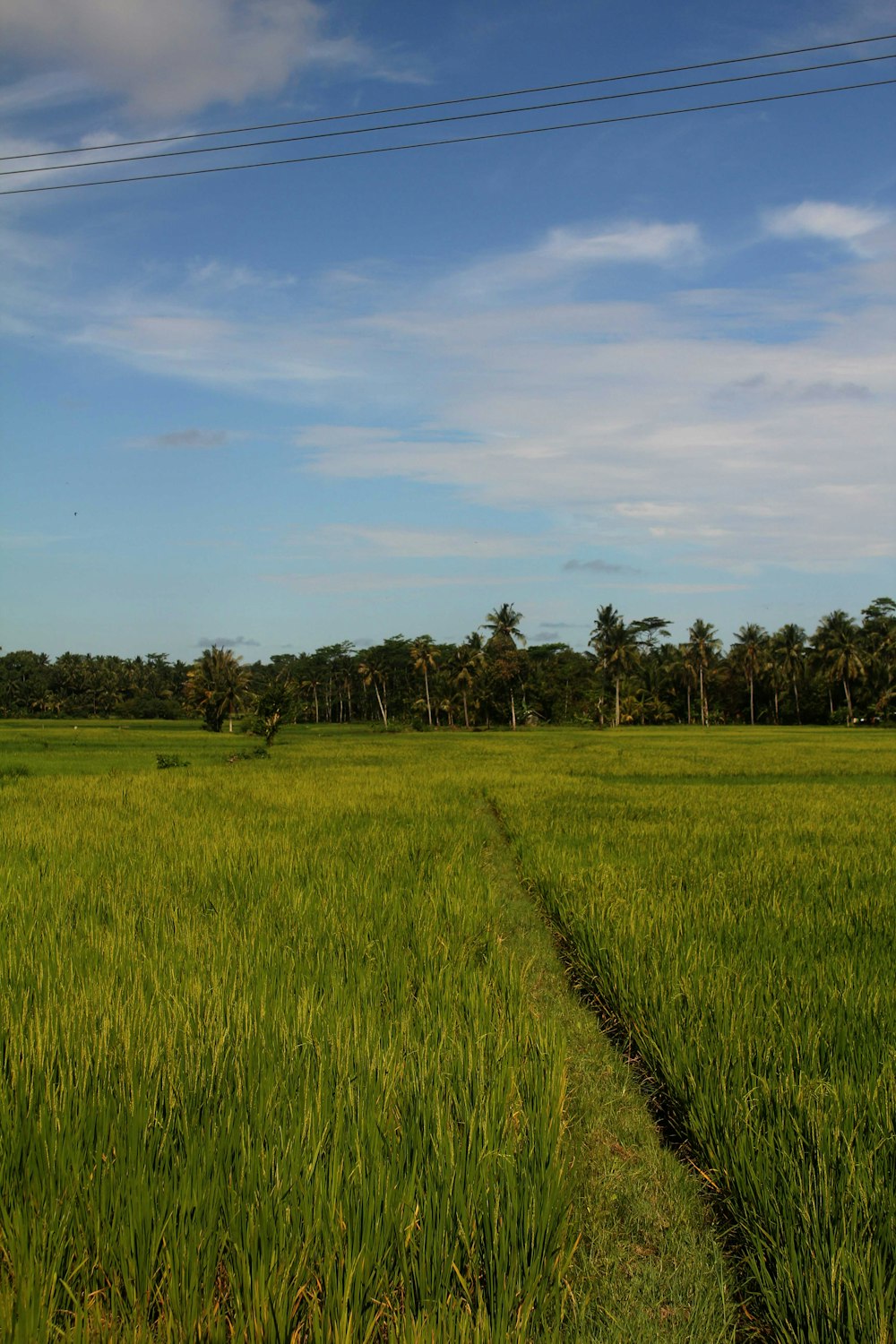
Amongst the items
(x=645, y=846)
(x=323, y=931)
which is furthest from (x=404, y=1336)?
(x=645, y=846)

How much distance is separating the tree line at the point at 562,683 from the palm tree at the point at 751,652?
128mm

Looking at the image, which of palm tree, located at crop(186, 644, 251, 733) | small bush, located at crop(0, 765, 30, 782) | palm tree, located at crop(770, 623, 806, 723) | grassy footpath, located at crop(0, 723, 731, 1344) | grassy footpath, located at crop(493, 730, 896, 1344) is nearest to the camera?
grassy footpath, located at crop(0, 723, 731, 1344)

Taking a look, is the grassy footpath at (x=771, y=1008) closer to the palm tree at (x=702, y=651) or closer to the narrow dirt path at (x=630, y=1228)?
the narrow dirt path at (x=630, y=1228)

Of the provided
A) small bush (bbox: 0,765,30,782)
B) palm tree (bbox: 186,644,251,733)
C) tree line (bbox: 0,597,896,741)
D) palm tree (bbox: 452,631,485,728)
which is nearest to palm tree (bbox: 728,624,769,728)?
tree line (bbox: 0,597,896,741)

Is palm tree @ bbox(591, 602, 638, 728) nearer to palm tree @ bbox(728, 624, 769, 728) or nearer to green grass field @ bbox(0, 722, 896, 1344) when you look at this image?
palm tree @ bbox(728, 624, 769, 728)

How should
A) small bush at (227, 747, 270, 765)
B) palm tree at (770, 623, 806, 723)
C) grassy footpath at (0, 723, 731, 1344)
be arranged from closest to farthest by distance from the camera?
grassy footpath at (0, 723, 731, 1344) < small bush at (227, 747, 270, 765) < palm tree at (770, 623, 806, 723)

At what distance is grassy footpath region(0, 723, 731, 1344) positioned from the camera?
6.64 feet

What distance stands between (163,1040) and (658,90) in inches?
599

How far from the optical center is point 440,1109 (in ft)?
8.65

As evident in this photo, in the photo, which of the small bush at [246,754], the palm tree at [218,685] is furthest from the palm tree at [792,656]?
the small bush at [246,754]

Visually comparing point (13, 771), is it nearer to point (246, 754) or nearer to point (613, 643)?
point (246, 754)

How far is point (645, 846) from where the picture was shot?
883 centimetres

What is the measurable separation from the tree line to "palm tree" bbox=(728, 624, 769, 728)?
13cm

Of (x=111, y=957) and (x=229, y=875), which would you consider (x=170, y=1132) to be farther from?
(x=229, y=875)
